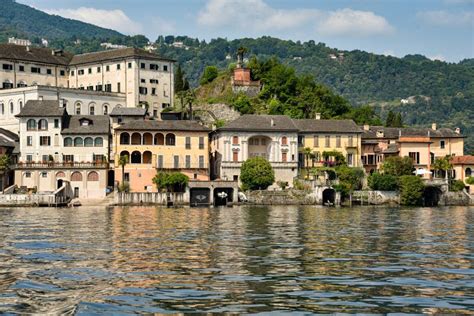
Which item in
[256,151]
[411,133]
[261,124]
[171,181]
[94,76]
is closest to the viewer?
[171,181]

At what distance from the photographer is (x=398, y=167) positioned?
323ft

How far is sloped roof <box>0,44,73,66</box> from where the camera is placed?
112 m

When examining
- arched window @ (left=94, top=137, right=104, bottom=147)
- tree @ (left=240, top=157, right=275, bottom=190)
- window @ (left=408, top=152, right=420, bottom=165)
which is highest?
arched window @ (left=94, top=137, right=104, bottom=147)

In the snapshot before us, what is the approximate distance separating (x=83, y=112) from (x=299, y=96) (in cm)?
3289

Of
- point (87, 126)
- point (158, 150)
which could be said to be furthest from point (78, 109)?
point (158, 150)

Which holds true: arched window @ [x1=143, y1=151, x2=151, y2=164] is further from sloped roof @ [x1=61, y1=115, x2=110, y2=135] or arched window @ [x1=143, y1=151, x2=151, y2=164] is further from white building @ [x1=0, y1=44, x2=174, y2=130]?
white building @ [x1=0, y1=44, x2=174, y2=130]

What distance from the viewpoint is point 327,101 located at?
126m

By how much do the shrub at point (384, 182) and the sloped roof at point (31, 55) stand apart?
49514 millimetres

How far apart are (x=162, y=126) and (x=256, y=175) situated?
42.4 feet

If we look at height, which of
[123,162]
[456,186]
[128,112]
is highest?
[128,112]

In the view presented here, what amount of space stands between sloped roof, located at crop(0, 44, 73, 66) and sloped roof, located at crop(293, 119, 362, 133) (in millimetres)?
37137

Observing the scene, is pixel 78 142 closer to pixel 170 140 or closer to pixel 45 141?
pixel 45 141

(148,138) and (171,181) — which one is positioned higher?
(148,138)

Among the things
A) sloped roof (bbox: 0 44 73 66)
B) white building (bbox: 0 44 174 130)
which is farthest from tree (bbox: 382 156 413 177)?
sloped roof (bbox: 0 44 73 66)
